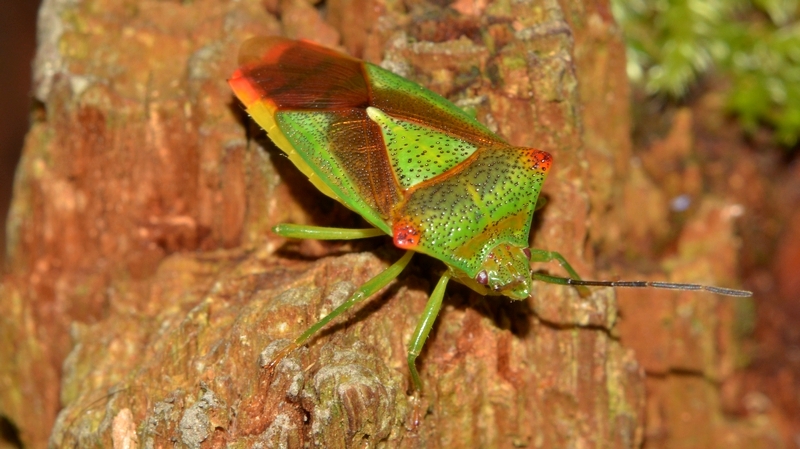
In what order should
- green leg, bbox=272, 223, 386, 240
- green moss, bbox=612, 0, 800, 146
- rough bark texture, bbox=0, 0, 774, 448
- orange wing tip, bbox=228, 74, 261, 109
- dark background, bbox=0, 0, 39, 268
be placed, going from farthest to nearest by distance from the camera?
dark background, bbox=0, 0, 39, 268, green moss, bbox=612, 0, 800, 146, orange wing tip, bbox=228, 74, 261, 109, green leg, bbox=272, 223, 386, 240, rough bark texture, bbox=0, 0, 774, 448

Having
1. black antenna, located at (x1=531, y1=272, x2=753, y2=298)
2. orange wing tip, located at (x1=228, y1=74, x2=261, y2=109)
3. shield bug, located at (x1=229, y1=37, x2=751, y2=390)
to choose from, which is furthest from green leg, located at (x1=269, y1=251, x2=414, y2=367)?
orange wing tip, located at (x1=228, y1=74, x2=261, y2=109)

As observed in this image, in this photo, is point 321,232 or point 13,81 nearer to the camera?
point 321,232

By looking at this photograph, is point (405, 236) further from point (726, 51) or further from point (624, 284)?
point (726, 51)

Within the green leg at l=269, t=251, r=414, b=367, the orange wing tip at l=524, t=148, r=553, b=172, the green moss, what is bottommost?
the green moss

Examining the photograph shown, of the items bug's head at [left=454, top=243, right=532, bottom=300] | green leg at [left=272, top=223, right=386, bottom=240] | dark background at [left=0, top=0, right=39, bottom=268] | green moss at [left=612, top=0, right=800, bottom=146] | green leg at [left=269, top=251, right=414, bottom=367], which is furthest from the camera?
dark background at [left=0, top=0, right=39, bottom=268]

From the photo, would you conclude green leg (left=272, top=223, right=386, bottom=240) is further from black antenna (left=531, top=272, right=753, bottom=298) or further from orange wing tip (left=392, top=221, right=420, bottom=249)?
black antenna (left=531, top=272, right=753, bottom=298)

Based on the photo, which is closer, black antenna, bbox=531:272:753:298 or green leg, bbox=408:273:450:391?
green leg, bbox=408:273:450:391

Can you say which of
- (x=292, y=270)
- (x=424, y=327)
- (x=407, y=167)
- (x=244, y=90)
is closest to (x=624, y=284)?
(x=424, y=327)
